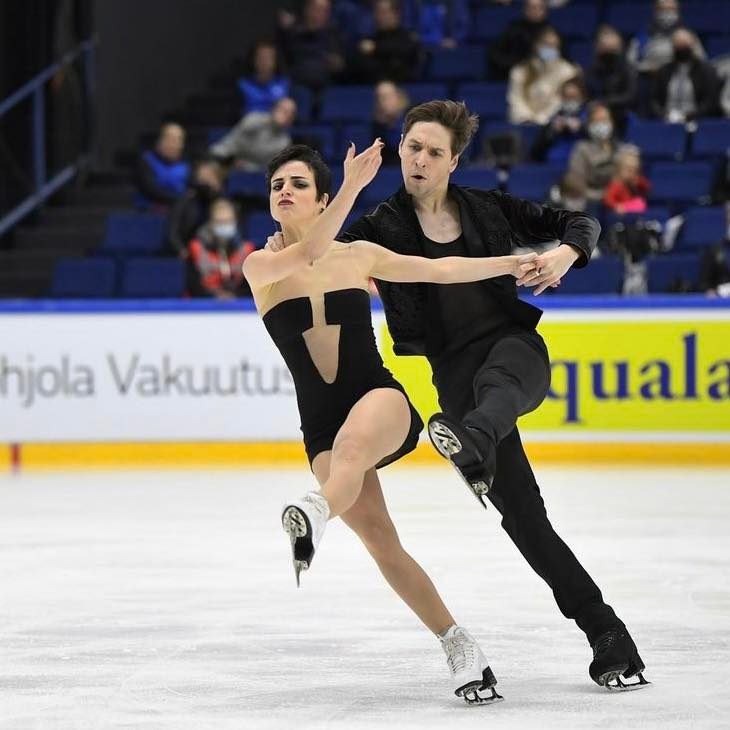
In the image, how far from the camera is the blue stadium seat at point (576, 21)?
14.4 metres

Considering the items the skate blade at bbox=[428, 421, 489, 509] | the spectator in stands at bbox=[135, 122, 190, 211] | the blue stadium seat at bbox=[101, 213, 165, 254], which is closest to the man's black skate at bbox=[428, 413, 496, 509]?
the skate blade at bbox=[428, 421, 489, 509]

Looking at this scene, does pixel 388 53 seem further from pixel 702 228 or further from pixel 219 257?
pixel 702 228

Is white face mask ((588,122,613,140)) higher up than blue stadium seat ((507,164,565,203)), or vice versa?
white face mask ((588,122,613,140))

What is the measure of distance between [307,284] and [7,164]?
10.3 m

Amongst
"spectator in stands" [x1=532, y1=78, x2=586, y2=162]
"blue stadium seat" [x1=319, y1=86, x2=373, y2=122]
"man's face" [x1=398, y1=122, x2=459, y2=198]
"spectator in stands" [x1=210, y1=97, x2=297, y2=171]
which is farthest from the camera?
"blue stadium seat" [x1=319, y1=86, x2=373, y2=122]

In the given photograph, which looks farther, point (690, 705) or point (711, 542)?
point (711, 542)

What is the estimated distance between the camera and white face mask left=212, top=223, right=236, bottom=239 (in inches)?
459

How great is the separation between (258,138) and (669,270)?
13.0ft

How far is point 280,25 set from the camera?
14.6 meters

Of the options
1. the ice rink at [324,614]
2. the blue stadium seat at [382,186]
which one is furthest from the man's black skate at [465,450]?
the blue stadium seat at [382,186]

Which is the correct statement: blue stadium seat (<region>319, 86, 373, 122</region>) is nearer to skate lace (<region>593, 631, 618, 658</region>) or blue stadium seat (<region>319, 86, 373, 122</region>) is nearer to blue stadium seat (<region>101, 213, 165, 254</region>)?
blue stadium seat (<region>101, 213, 165, 254</region>)

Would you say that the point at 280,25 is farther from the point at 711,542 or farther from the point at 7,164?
the point at 711,542

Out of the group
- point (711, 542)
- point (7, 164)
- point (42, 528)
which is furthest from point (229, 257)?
point (711, 542)

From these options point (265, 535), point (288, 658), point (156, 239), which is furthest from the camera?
point (156, 239)
